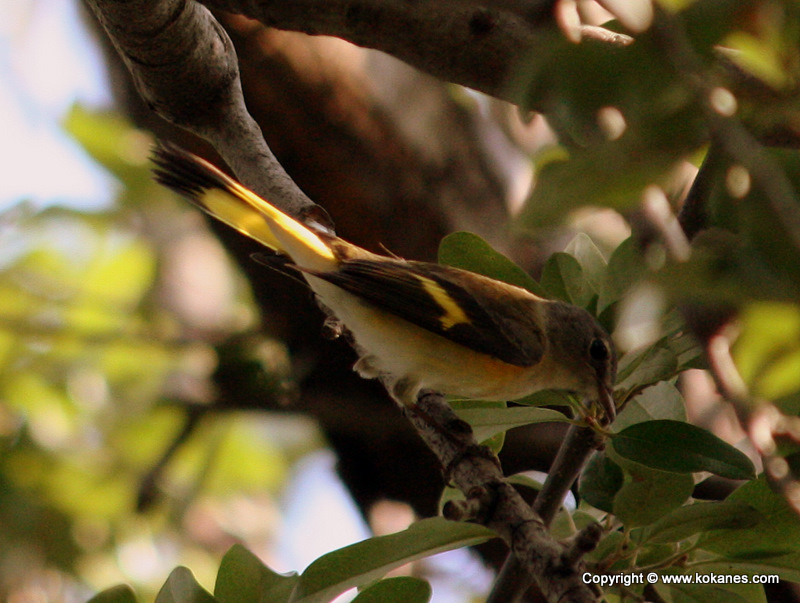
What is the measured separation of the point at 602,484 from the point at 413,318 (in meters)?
1.04

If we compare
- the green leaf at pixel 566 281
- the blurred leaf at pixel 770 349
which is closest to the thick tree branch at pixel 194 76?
the green leaf at pixel 566 281

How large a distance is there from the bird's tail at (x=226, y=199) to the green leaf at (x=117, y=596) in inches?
40.4

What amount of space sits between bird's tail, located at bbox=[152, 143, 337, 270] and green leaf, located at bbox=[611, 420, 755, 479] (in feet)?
3.55

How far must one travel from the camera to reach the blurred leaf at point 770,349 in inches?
27.6

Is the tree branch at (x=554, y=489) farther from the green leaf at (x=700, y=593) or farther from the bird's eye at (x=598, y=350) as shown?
the bird's eye at (x=598, y=350)

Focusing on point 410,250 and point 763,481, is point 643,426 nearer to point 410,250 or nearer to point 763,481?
point 763,481

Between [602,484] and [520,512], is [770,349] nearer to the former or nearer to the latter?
[520,512]

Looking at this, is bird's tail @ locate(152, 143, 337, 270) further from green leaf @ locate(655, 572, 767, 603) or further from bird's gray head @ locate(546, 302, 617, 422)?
green leaf @ locate(655, 572, 767, 603)

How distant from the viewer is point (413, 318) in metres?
2.48

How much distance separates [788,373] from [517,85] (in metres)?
0.40

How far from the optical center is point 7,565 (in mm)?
3424

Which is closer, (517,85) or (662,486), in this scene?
(517,85)

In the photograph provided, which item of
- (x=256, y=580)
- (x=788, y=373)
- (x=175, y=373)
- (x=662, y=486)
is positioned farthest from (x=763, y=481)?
(x=175, y=373)

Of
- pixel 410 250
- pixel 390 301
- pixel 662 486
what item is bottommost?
pixel 410 250
